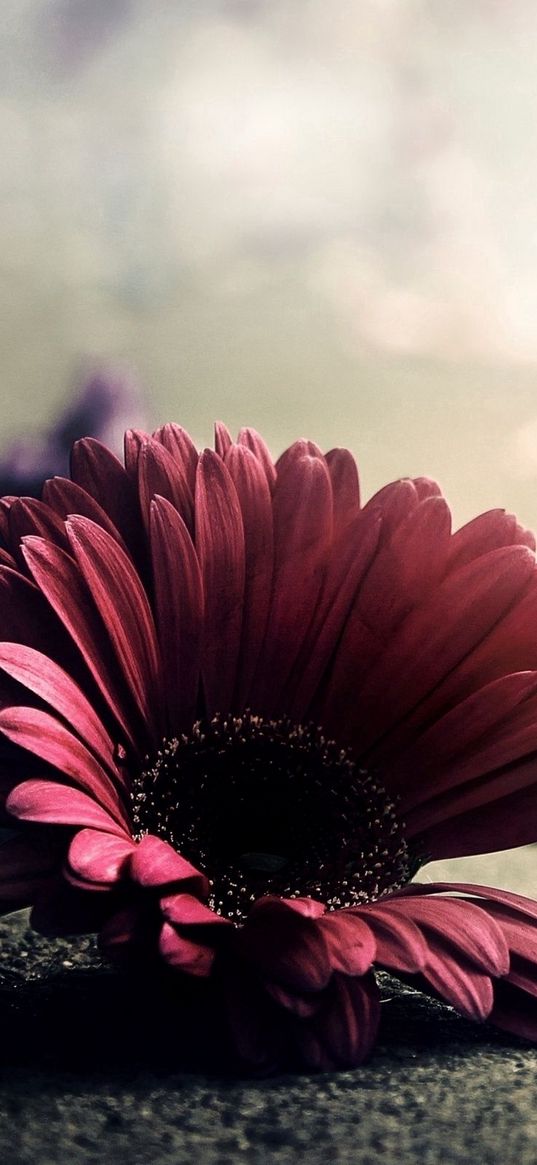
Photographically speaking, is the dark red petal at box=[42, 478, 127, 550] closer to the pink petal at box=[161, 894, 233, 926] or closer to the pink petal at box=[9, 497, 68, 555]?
the pink petal at box=[9, 497, 68, 555]

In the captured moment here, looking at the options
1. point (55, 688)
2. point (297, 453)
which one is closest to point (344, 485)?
point (297, 453)

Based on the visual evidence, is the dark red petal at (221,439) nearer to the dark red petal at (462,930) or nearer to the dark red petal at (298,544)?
the dark red petal at (298,544)

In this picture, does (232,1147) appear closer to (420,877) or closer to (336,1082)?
(336,1082)

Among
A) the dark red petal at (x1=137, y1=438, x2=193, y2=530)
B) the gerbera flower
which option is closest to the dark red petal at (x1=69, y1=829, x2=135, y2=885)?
the gerbera flower

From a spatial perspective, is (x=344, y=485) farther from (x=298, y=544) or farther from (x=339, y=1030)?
(x=339, y=1030)

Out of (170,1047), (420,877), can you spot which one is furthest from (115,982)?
(420,877)

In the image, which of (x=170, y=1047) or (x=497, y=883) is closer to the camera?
(x=170, y=1047)

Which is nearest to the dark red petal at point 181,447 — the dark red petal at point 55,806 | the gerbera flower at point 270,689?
the gerbera flower at point 270,689
